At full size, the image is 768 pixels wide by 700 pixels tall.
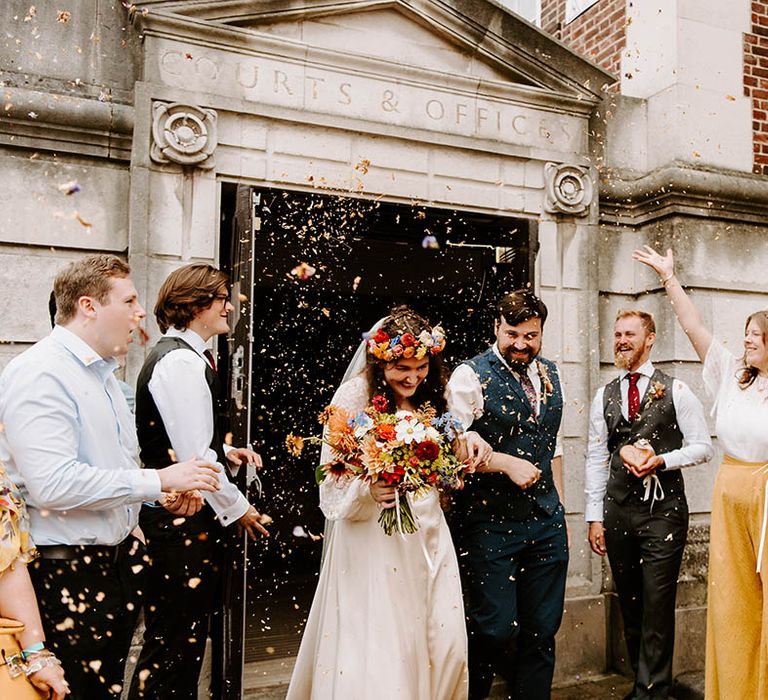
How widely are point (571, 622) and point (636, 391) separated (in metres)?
1.75

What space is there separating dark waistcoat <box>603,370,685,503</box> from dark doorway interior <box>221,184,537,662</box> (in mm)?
1293

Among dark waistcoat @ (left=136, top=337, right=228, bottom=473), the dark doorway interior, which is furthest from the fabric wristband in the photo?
the dark doorway interior

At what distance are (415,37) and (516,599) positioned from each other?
373 centimetres

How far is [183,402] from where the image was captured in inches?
129

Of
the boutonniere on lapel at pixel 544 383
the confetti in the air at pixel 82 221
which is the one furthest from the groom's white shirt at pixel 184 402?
→ the boutonniere on lapel at pixel 544 383

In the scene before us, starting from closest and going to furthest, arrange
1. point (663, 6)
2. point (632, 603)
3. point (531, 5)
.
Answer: point (632, 603)
point (663, 6)
point (531, 5)

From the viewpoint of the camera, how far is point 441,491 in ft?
12.2

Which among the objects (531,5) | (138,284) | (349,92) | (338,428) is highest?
(531,5)

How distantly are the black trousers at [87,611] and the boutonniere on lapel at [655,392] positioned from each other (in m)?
3.18

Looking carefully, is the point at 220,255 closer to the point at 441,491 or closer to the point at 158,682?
the point at 441,491

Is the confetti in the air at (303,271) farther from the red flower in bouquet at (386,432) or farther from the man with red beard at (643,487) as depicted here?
the red flower in bouquet at (386,432)

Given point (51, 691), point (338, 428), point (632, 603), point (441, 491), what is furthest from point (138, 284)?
point (632, 603)

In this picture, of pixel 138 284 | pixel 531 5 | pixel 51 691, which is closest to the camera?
pixel 51 691

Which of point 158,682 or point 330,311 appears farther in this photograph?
point 330,311
